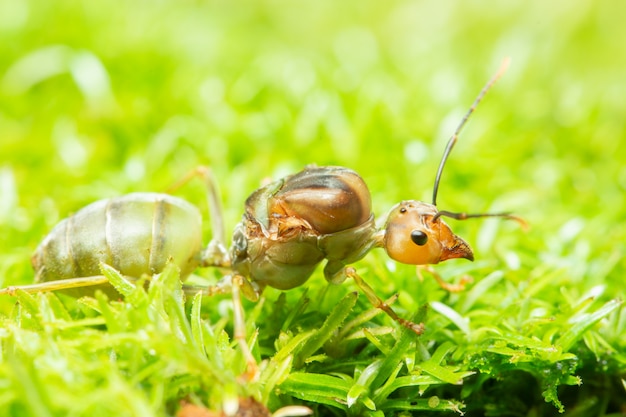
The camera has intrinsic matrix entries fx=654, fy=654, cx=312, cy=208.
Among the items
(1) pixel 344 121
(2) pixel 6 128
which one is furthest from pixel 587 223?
(2) pixel 6 128

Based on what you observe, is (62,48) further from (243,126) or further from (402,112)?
(402,112)

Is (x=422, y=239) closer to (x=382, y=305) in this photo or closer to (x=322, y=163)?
(x=382, y=305)

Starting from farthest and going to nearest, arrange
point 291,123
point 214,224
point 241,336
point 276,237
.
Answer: point 291,123, point 214,224, point 276,237, point 241,336

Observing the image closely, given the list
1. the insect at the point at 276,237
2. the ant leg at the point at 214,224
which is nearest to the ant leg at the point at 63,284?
the insect at the point at 276,237

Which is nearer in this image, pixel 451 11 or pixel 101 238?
pixel 101 238

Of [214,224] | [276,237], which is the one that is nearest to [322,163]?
[214,224]

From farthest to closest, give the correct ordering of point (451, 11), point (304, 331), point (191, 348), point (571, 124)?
point (451, 11)
point (571, 124)
point (304, 331)
point (191, 348)
